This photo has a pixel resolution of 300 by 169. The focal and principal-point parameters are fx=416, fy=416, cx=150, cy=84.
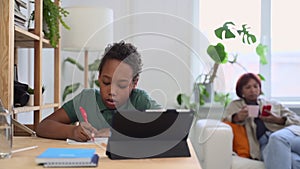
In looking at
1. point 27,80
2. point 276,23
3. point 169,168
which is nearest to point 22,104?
point 27,80

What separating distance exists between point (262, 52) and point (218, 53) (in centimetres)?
51

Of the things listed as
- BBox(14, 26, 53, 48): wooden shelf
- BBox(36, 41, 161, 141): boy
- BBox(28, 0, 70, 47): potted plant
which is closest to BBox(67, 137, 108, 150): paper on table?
BBox(36, 41, 161, 141): boy

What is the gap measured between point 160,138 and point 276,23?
275cm

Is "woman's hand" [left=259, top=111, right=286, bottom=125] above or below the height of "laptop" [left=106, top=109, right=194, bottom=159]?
below

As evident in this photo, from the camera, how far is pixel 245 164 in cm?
269

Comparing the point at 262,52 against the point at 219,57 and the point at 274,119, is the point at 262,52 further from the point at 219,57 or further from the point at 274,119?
the point at 274,119

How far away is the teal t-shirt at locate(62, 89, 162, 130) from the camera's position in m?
1.49

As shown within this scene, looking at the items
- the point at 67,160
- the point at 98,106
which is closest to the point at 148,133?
the point at 67,160

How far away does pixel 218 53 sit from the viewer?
318 centimetres

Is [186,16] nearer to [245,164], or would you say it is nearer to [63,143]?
[245,164]

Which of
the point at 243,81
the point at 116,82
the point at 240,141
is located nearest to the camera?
the point at 116,82

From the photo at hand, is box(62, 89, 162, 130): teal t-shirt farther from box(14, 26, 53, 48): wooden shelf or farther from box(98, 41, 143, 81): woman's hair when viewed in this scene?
box(14, 26, 53, 48): wooden shelf

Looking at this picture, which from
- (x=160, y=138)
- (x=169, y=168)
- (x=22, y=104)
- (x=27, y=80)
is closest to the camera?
(x=169, y=168)

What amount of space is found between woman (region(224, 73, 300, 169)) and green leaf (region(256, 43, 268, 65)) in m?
0.36
